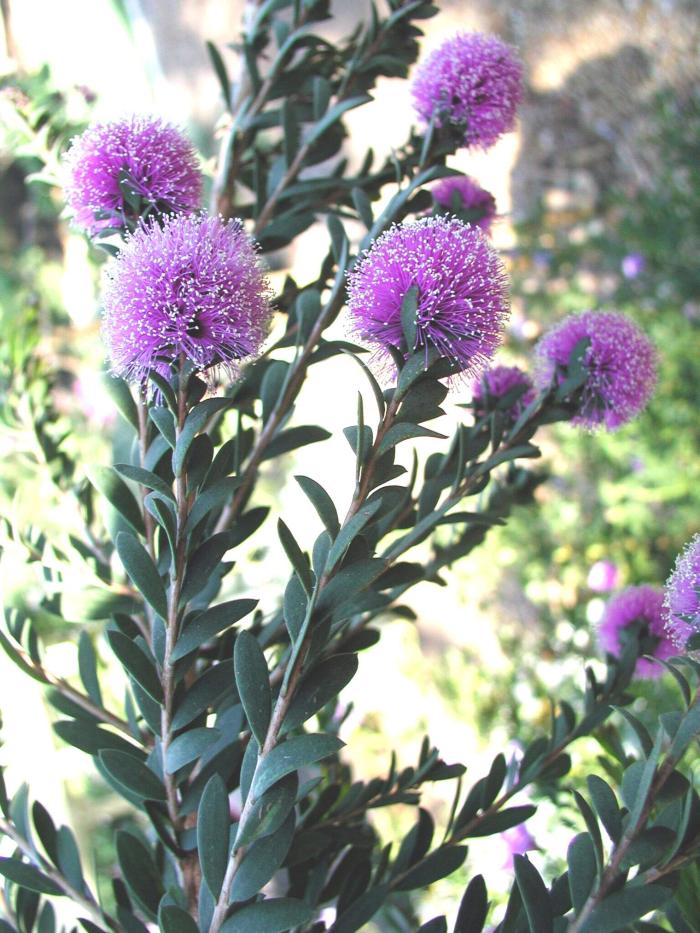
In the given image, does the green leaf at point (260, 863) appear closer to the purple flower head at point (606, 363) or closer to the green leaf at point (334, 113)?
the purple flower head at point (606, 363)

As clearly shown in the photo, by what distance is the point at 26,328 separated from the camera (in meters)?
0.54

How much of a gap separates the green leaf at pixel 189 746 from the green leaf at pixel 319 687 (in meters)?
0.04

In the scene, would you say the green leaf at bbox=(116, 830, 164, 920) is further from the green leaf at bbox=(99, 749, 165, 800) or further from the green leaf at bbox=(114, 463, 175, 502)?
the green leaf at bbox=(114, 463, 175, 502)

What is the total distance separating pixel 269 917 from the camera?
0.23 metres

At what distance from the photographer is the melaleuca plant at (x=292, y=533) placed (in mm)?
248

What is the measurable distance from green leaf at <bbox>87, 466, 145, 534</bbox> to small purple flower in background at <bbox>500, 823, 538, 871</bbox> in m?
0.56

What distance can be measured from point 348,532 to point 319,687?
0.16ft

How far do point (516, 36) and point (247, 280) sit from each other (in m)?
1.87

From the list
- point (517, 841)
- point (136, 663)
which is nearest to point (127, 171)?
point (136, 663)

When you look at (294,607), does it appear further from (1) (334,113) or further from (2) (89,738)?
(1) (334,113)

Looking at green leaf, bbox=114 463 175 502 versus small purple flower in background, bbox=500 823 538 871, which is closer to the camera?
green leaf, bbox=114 463 175 502

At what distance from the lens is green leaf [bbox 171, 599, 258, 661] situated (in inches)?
10.6

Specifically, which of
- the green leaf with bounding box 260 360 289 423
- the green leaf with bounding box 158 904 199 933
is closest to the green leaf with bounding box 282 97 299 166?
the green leaf with bounding box 260 360 289 423

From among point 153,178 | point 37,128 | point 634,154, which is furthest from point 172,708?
point 634,154
